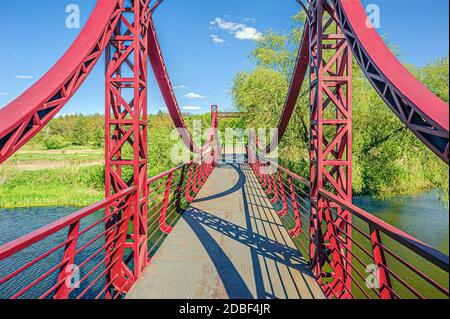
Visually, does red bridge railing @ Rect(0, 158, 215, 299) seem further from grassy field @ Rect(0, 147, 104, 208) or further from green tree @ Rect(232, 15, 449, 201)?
green tree @ Rect(232, 15, 449, 201)

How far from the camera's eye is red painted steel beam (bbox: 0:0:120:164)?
165 centimetres

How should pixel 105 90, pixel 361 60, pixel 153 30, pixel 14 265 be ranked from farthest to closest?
pixel 14 265
pixel 153 30
pixel 105 90
pixel 361 60

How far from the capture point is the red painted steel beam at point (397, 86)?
1.47m

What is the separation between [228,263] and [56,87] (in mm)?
2184

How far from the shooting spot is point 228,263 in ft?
9.59

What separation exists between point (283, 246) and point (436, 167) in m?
6.95

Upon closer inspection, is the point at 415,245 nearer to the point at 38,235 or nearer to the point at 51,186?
the point at 38,235

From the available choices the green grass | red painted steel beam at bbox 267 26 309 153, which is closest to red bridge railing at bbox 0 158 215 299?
red painted steel beam at bbox 267 26 309 153

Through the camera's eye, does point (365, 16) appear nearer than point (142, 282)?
Yes

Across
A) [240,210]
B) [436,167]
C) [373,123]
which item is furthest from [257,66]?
[240,210]

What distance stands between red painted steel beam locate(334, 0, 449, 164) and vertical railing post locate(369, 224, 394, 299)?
646 mm

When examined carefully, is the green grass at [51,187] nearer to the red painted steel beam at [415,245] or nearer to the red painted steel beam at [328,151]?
the red painted steel beam at [328,151]
